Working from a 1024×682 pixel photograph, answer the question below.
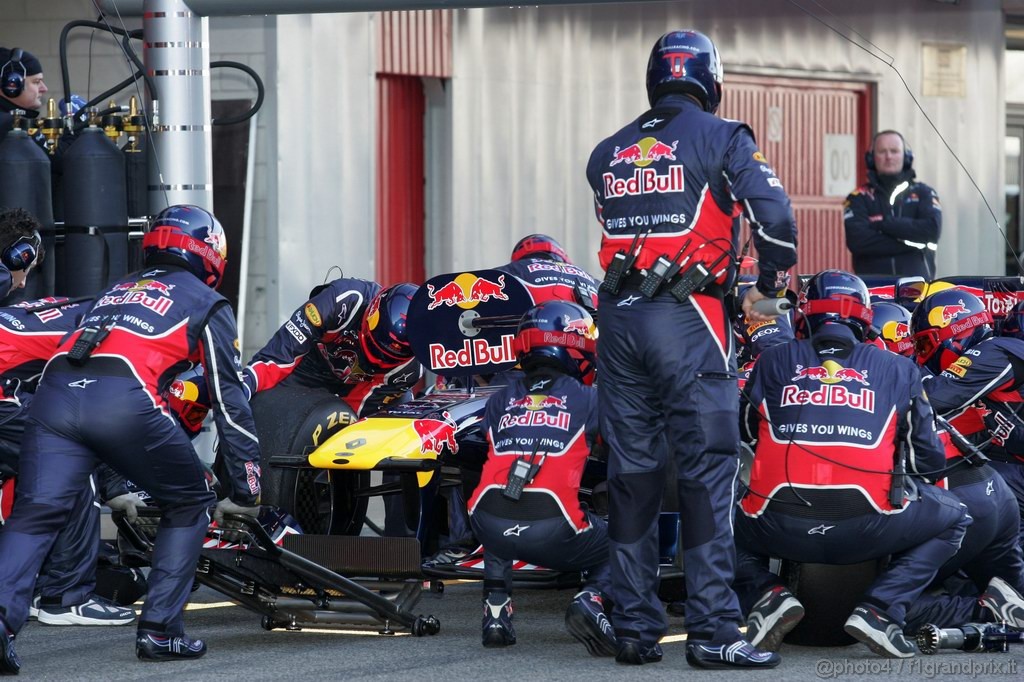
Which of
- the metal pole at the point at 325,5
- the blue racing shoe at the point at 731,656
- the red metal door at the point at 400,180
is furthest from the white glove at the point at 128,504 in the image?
the red metal door at the point at 400,180

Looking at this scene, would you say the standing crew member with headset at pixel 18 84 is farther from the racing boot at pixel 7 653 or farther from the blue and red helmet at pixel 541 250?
the racing boot at pixel 7 653

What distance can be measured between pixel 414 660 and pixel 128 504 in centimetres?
162

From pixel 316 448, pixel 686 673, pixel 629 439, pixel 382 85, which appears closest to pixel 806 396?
pixel 629 439

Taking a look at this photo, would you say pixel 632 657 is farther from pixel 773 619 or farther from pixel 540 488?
pixel 540 488

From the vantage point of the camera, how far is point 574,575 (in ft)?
23.9

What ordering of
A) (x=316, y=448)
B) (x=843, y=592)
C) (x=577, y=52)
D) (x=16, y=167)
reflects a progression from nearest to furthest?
(x=843, y=592), (x=316, y=448), (x=16, y=167), (x=577, y=52)

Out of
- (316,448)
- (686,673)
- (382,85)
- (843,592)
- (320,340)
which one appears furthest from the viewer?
(382,85)

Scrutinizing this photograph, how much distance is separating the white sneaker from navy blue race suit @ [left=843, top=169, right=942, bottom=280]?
707cm

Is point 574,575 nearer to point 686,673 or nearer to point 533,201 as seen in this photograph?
point 686,673

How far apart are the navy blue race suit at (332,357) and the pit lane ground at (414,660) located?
1.39 m

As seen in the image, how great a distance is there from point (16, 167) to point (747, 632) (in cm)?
547

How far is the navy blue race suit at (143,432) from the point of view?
6543mm

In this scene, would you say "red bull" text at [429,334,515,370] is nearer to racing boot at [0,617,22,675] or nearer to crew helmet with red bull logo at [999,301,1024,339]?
crew helmet with red bull logo at [999,301,1024,339]

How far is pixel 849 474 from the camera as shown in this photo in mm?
6613
